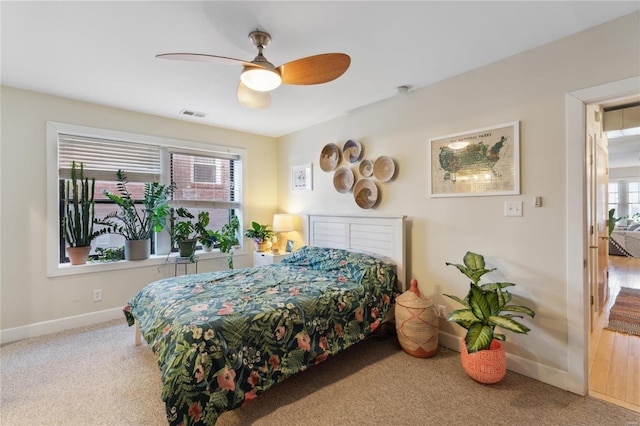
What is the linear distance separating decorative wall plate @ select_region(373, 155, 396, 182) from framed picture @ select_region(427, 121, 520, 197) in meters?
0.43

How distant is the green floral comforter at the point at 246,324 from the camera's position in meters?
1.57

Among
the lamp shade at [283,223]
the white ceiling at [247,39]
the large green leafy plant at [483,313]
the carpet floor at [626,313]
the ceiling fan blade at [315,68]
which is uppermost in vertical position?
the white ceiling at [247,39]

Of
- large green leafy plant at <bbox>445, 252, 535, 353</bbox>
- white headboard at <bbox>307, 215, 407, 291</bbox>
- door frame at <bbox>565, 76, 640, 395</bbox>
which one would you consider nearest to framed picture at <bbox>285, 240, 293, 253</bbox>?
white headboard at <bbox>307, 215, 407, 291</bbox>

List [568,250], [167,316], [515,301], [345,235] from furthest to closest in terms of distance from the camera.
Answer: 1. [345,235]
2. [515,301]
3. [568,250]
4. [167,316]

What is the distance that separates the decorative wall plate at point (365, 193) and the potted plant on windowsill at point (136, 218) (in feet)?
7.48

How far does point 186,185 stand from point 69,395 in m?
2.57

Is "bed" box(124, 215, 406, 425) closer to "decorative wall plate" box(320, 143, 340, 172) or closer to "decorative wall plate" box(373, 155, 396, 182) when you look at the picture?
"decorative wall plate" box(373, 155, 396, 182)

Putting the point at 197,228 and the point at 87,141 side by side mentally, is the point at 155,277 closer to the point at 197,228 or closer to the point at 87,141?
the point at 197,228

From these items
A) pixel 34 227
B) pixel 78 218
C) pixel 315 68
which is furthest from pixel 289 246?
pixel 315 68

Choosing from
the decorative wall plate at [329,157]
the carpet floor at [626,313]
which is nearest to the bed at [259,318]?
the decorative wall plate at [329,157]

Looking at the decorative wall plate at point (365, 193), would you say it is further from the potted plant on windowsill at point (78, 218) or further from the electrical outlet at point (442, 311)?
the potted plant on windowsill at point (78, 218)

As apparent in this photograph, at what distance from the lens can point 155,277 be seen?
366 cm

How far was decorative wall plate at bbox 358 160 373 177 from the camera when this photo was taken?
3332 mm

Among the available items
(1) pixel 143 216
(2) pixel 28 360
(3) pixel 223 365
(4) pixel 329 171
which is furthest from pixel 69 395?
(4) pixel 329 171
